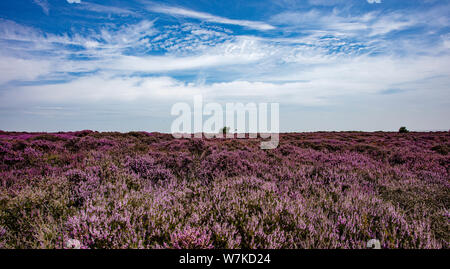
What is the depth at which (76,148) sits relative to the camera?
9.66 meters

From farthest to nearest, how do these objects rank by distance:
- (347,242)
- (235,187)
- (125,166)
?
(125,166) < (235,187) < (347,242)

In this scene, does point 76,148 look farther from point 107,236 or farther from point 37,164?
point 107,236
